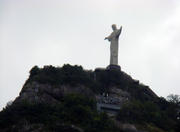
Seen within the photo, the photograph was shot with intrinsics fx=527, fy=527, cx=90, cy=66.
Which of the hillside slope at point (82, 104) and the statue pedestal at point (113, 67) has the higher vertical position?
the statue pedestal at point (113, 67)

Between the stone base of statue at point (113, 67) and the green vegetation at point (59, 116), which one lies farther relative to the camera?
the stone base of statue at point (113, 67)

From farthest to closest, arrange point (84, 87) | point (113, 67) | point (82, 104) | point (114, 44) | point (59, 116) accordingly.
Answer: point (114, 44), point (113, 67), point (84, 87), point (82, 104), point (59, 116)

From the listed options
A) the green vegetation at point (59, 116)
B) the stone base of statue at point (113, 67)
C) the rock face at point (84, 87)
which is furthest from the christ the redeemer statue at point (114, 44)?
the green vegetation at point (59, 116)

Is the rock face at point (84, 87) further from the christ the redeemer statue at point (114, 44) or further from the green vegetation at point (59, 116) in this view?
the christ the redeemer statue at point (114, 44)

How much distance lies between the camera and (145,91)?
48.8 m

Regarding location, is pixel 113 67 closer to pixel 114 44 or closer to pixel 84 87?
pixel 114 44

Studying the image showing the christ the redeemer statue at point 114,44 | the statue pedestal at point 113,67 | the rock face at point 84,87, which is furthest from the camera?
the christ the redeemer statue at point 114,44

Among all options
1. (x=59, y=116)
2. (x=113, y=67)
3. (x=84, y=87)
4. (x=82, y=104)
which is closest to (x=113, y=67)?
(x=113, y=67)

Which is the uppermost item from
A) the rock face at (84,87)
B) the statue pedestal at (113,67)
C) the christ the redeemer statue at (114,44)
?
the christ the redeemer statue at (114,44)

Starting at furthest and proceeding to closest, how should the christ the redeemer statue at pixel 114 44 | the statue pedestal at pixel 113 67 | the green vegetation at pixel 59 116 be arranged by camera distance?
the christ the redeemer statue at pixel 114 44 < the statue pedestal at pixel 113 67 < the green vegetation at pixel 59 116

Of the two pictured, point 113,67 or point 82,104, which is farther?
point 113,67

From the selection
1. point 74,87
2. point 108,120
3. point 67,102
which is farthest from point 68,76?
point 108,120

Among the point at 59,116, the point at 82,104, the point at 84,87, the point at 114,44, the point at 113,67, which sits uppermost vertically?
the point at 114,44

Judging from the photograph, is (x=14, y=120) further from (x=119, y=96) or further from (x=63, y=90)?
(x=119, y=96)
